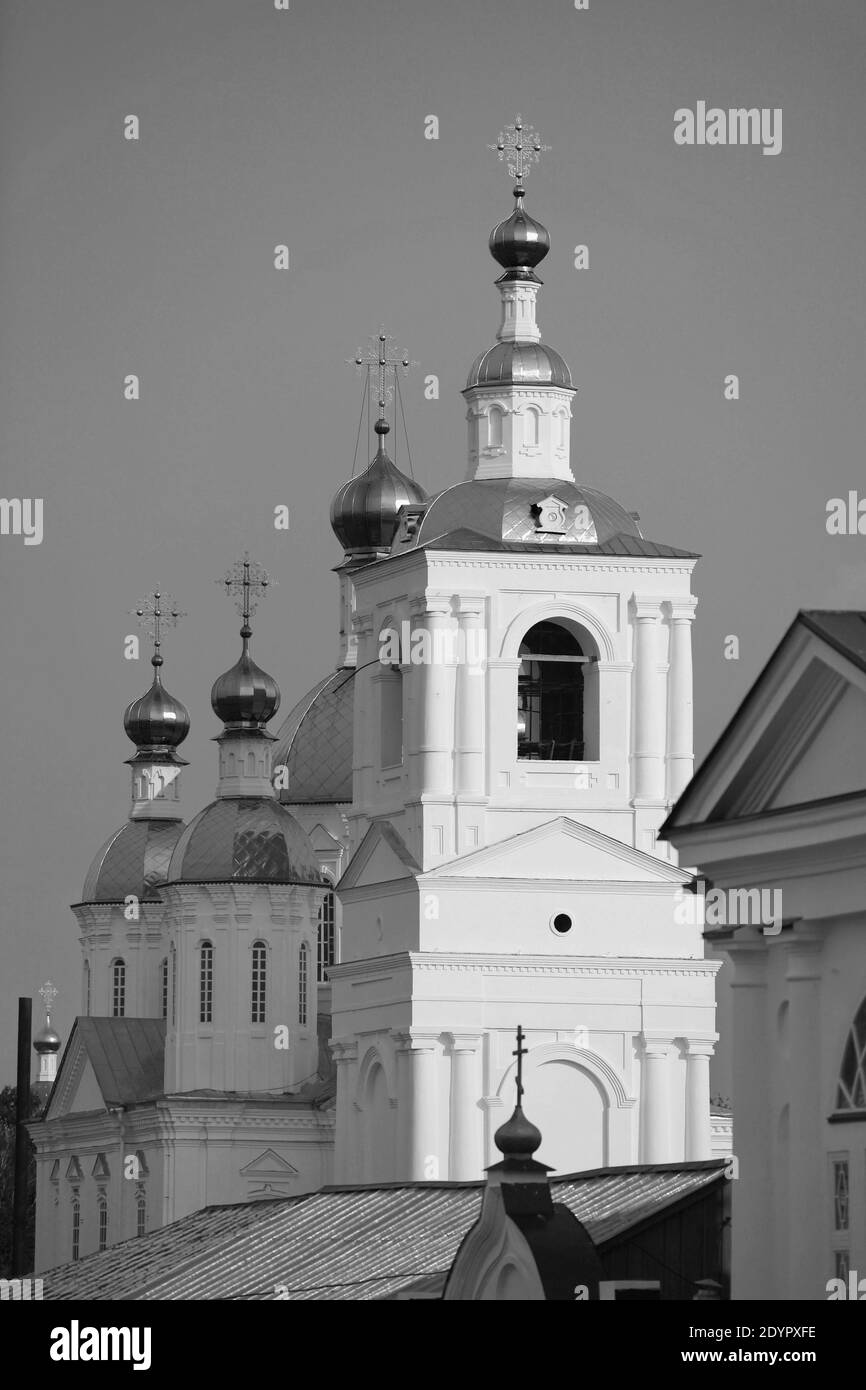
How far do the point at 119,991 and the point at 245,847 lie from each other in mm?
9182

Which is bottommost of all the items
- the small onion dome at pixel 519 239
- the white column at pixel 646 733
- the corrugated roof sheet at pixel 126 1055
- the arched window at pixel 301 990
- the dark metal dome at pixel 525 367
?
the corrugated roof sheet at pixel 126 1055

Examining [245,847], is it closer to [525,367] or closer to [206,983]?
[206,983]

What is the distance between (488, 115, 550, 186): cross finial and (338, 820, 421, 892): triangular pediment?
781cm

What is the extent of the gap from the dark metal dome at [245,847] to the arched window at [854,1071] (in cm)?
4546

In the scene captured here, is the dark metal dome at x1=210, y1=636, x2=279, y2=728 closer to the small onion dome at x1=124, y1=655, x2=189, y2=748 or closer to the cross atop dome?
the small onion dome at x1=124, y1=655, x2=189, y2=748

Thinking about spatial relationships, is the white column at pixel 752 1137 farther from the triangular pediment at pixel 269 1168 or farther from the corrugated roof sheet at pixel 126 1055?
the corrugated roof sheet at pixel 126 1055

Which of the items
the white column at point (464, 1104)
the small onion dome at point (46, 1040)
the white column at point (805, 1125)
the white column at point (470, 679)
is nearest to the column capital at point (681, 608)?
the white column at point (470, 679)

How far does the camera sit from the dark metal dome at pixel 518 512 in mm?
52312

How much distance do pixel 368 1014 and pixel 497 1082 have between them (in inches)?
81.2

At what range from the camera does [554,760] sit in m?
52.8

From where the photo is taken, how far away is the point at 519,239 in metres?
52.7

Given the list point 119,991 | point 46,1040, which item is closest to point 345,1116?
point 119,991

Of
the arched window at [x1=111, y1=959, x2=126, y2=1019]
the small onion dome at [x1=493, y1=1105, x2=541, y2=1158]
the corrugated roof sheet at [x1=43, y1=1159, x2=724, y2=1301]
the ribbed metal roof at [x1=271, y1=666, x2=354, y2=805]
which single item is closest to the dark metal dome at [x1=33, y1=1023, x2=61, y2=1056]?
the arched window at [x1=111, y1=959, x2=126, y2=1019]

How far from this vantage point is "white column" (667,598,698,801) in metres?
52.7
